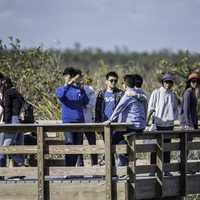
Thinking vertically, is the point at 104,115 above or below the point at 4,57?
below

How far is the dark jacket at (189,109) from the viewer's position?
1519cm

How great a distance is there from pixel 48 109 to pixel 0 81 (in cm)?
764

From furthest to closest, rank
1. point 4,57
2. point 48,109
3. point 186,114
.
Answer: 1. point 4,57
2. point 48,109
3. point 186,114

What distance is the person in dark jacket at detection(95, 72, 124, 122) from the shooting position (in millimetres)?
14250

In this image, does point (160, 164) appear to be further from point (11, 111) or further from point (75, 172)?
point (11, 111)

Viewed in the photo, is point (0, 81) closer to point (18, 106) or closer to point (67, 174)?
point (18, 106)

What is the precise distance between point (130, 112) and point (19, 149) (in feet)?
5.51

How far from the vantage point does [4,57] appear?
24.0 metres

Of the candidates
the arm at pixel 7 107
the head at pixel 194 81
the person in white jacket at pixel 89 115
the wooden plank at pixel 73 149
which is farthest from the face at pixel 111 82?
the head at pixel 194 81

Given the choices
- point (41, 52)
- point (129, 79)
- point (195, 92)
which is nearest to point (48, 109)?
point (41, 52)

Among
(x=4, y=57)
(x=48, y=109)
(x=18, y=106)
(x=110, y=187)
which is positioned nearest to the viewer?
(x=110, y=187)

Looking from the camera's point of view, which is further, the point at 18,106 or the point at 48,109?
the point at 48,109

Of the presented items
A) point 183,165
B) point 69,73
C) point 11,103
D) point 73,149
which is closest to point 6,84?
point 11,103

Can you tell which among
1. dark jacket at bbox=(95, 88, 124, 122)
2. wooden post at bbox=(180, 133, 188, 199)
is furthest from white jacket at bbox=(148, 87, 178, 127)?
dark jacket at bbox=(95, 88, 124, 122)
